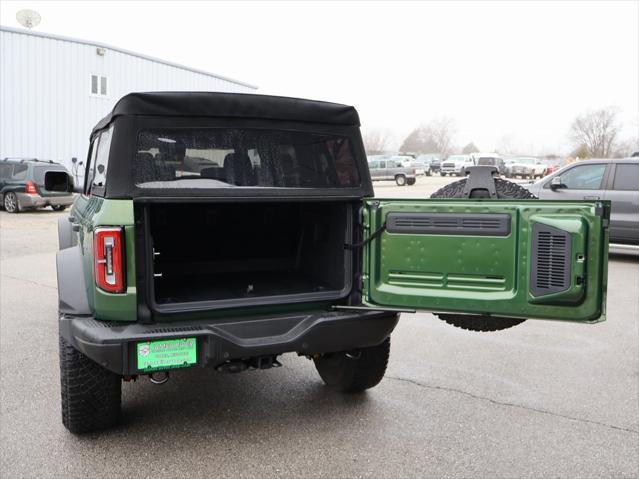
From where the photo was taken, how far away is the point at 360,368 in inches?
156

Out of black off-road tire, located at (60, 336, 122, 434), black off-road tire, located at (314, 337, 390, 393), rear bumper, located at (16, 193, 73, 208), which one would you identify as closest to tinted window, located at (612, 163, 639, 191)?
black off-road tire, located at (314, 337, 390, 393)

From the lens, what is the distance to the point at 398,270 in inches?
134

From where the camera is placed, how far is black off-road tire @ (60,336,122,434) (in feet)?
10.7

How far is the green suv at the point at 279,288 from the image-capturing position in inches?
119

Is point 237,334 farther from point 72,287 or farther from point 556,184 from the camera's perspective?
point 556,184

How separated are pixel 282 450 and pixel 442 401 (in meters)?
1.27

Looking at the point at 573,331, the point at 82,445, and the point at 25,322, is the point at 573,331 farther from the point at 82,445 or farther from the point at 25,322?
the point at 25,322

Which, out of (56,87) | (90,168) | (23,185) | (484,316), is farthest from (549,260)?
(56,87)

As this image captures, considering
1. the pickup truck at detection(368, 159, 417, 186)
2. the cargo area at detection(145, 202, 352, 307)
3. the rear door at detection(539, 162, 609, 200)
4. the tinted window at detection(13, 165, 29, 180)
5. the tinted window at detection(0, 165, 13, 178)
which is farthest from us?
the pickup truck at detection(368, 159, 417, 186)

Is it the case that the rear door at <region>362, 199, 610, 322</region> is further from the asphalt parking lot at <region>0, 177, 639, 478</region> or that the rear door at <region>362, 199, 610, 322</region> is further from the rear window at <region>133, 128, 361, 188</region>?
the asphalt parking lot at <region>0, 177, 639, 478</region>

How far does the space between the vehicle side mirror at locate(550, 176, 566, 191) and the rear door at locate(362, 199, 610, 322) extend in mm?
8007

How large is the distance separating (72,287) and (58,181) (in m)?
2.33

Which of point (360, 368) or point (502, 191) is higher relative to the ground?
point (502, 191)

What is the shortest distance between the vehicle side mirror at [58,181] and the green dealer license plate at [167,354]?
2.84 meters
